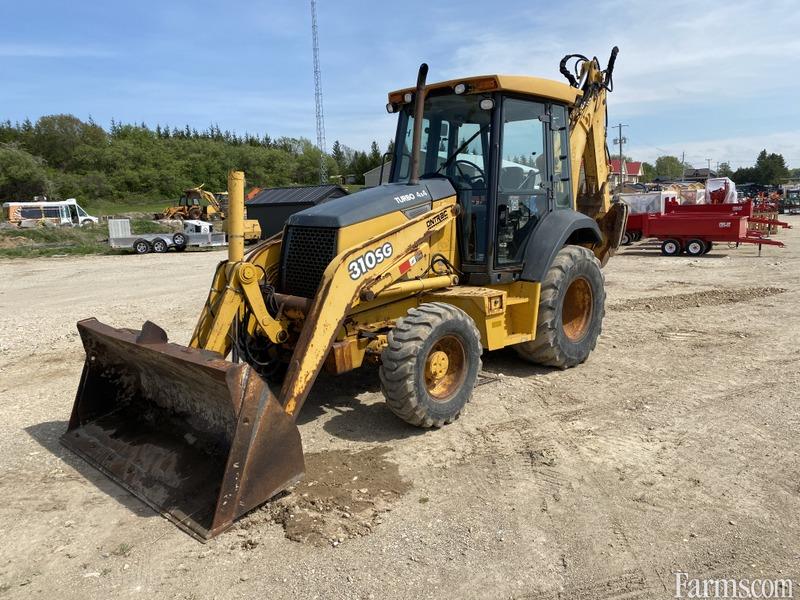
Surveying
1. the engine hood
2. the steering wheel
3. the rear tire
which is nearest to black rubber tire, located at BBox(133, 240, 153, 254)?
the rear tire

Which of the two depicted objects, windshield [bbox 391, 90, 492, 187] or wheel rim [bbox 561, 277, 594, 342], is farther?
wheel rim [bbox 561, 277, 594, 342]

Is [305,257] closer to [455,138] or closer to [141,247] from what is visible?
[455,138]

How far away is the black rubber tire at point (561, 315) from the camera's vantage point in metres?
5.82

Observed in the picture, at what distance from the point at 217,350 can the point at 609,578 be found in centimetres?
293

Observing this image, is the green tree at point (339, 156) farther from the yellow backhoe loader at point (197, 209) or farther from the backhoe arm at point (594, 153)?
the backhoe arm at point (594, 153)

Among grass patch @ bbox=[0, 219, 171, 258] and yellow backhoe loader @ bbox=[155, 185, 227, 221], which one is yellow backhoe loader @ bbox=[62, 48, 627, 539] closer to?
grass patch @ bbox=[0, 219, 171, 258]

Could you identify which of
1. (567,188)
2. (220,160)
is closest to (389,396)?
(567,188)

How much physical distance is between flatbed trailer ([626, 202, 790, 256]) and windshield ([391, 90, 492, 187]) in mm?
13372

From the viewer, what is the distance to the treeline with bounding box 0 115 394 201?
55.0 m

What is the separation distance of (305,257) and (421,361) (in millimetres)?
1348

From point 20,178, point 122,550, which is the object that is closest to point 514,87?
point 122,550

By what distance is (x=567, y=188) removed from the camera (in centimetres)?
653

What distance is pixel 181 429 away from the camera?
13.8 ft

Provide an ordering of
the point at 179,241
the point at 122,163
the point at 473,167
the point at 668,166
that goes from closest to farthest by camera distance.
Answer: the point at 473,167 → the point at 179,241 → the point at 122,163 → the point at 668,166
